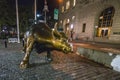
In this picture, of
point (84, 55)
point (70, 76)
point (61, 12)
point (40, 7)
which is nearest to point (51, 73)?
point (70, 76)

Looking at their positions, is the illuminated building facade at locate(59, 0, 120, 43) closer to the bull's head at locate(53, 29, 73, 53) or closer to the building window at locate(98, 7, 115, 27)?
the building window at locate(98, 7, 115, 27)

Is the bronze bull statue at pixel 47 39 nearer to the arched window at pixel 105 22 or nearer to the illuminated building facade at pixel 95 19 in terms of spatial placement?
the illuminated building facade at pixel 95 19

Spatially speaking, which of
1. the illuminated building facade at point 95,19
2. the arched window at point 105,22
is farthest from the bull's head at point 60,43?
the arched window at point 105,22

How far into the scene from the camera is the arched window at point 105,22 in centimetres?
1983

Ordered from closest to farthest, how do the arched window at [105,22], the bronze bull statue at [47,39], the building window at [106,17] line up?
the bronze bull statue at [47,39] → the building window at [106,17] → the arched window at [105,22]

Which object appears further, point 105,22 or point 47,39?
point 105,22

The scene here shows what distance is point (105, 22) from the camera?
68.7 feet

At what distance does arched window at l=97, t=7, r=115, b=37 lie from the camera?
19825 millimetres

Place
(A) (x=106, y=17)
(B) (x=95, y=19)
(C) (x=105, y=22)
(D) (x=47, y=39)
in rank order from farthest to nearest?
(B) (x=95, y=19) → (C) (x=105, y=22) → (A) (x=106, y=17) → (D) (x=47, y=39)

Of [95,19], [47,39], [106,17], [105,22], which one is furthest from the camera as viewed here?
[95,19]

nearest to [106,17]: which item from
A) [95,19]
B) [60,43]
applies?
[95,19]

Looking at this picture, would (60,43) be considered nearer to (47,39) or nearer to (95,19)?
(47,39)

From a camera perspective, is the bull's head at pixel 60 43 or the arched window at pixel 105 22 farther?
the arched window at pixel 105 22

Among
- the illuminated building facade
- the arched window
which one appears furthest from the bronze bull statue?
the arched window
